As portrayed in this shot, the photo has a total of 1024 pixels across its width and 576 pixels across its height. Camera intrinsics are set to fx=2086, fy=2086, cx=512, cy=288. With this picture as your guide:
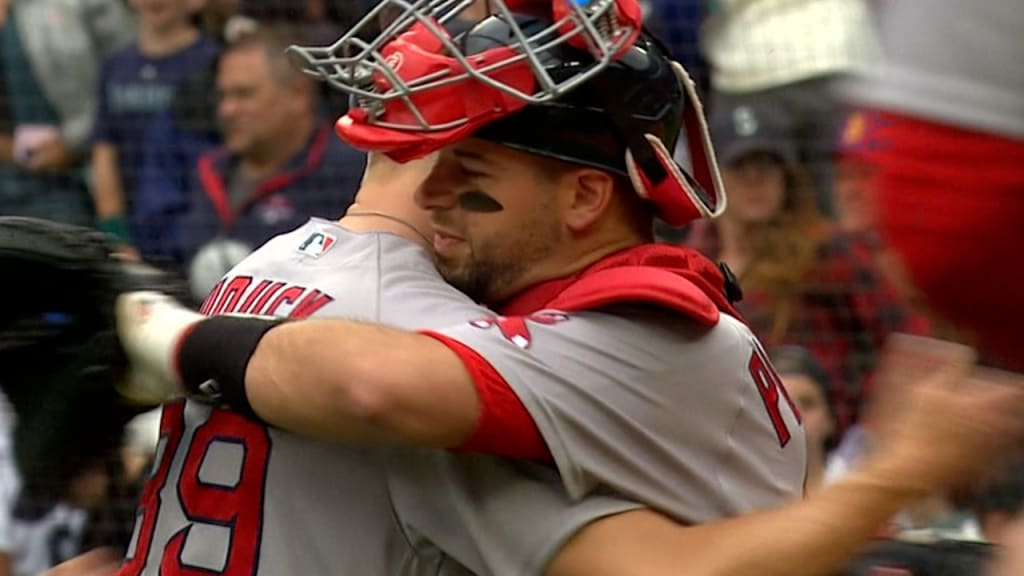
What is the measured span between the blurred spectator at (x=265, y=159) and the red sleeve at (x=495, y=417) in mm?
3114

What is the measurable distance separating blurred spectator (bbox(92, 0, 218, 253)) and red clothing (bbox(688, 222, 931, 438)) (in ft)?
6.22

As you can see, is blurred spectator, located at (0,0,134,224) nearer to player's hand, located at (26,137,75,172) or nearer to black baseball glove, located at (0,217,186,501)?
player's hand, located at (26,137,75,172)

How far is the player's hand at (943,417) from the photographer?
1.89m

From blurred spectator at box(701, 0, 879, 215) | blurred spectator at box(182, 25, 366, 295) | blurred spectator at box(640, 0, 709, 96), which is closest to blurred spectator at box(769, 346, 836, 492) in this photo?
blurred spectator at box(701, 0, 879, 215)

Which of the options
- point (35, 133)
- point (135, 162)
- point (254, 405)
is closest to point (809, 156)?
point (135, 162)

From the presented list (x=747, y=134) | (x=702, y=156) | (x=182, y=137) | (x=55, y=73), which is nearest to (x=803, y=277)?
(x=747, y=134)

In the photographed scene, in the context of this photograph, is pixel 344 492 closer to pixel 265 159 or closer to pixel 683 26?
pixel 265 159

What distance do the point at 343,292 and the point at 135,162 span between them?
3794 millimetres

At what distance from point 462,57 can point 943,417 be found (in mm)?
693

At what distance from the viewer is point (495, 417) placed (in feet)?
7.08

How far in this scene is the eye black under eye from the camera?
2402mm

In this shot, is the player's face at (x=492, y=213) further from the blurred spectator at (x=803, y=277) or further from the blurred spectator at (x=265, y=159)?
the blurred spectator at (x=265, y=159)

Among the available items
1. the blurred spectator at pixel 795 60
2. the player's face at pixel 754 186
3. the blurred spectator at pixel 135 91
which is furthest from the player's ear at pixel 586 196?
the blurred spectator at pixel 135 91

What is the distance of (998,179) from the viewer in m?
1.65
